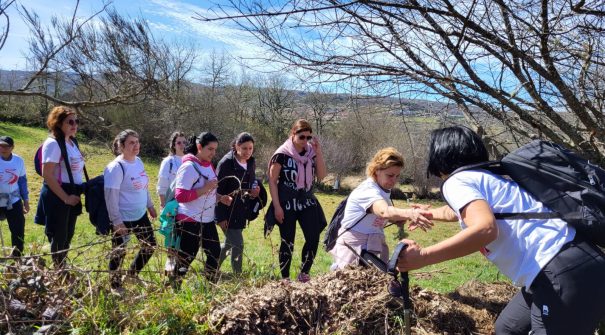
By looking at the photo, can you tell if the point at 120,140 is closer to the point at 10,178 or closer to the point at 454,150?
the point at 10,178

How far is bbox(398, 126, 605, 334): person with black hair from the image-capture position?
81.0 inches

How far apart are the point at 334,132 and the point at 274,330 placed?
2645 cm

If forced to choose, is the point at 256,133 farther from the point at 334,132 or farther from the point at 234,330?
the point at 234,330

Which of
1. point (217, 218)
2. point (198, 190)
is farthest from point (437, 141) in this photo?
point (217, 218)

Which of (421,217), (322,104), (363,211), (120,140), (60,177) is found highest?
(322,104)

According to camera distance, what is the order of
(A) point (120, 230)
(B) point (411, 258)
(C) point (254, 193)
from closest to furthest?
(B) point (411, 258)
(A) point (120, 230)
(C) point (254, 193)

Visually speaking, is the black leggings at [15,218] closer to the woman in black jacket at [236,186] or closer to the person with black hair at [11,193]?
the person with black hair at [11,193]

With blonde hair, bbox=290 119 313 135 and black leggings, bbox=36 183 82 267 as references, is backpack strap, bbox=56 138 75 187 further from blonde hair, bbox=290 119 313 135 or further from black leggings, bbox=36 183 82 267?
blonde hair, bbox=290 119 313 135

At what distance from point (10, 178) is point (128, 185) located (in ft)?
8.58

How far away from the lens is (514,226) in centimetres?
216

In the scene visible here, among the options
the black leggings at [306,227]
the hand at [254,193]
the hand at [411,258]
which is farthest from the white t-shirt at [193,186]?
the hand at [411,258]

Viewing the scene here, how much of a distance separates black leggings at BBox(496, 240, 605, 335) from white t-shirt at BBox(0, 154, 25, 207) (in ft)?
20.3

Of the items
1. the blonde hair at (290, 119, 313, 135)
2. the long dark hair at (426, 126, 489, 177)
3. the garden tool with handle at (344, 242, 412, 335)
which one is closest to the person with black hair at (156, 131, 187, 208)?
the blonde hair at (290, 119, 313, 135)

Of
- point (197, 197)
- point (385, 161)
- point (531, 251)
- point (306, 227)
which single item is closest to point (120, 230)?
point (197, 197)
